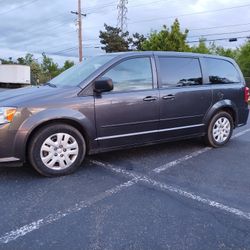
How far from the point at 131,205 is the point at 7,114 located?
1859mm

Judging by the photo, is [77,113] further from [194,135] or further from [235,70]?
[235,70]

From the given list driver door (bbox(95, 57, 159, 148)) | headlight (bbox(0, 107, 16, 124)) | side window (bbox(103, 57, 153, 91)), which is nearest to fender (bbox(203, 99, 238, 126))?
driver door (bbox(95, 57, 159, 148))

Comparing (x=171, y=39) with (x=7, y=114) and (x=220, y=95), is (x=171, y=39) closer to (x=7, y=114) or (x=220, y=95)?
(x=220, y=95)

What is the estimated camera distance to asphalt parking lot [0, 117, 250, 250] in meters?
3.01

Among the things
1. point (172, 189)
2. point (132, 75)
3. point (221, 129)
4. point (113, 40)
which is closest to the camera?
→ point (172, 189)

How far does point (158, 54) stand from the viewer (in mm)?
5504

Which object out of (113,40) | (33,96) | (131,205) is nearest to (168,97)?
(33,96)

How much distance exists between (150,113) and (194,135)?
3.84ft

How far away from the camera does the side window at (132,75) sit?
16.3ft

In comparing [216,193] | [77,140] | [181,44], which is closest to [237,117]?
[216,193]

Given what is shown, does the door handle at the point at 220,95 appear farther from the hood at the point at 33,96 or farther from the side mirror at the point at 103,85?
the hood at the point at 33,96

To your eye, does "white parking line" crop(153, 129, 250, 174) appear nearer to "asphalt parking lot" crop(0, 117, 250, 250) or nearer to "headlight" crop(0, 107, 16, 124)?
"asphalt parking lot" crop(0, 117, 250, 250)

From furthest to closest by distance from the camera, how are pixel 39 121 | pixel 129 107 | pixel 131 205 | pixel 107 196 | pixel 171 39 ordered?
pixel 171 39, pixel 129 107, pixel 39 121, pixel 107 196, pixel 131 205

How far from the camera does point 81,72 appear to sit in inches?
203
